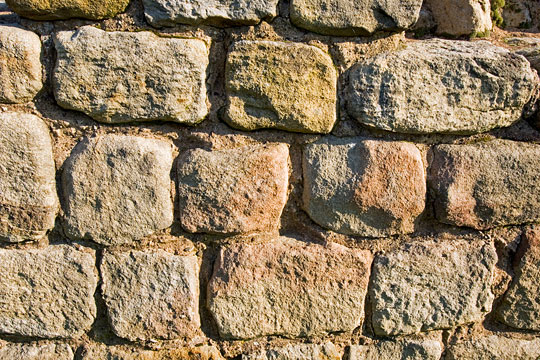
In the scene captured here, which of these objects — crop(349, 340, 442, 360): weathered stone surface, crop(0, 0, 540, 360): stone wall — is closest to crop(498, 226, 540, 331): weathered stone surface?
crop(0, 0, 540, 360): stone wall

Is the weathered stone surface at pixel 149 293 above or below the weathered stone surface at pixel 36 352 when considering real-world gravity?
above

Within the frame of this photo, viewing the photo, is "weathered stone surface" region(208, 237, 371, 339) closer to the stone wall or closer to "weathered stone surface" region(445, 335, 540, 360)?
the stone wall

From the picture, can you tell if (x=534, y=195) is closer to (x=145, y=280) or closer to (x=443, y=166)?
(x=443, y=166)

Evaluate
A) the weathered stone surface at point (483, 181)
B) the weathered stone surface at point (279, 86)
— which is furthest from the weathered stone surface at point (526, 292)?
A: the weathered stone surface at point (279, 86)

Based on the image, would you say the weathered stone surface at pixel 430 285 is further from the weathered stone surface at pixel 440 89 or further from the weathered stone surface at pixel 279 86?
the weathered stone surface at pixel 279 86

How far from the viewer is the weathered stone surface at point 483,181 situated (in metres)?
1.33

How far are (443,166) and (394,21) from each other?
0.42 meters

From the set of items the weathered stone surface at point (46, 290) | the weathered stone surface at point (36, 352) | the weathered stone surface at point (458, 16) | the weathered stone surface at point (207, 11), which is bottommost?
the weathered stone surface at point (36, 352)

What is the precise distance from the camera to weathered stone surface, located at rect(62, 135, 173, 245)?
3.99 ft

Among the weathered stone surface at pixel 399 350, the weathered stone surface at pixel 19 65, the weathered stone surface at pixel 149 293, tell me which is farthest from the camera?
the weathered stone surface at pixel 399 350

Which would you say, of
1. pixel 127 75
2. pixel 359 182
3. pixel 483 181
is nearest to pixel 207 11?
pixel 127 75

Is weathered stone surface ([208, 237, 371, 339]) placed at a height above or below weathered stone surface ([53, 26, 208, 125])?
below

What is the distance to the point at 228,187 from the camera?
4.09 ft

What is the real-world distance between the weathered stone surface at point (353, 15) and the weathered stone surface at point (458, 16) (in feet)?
0.60
